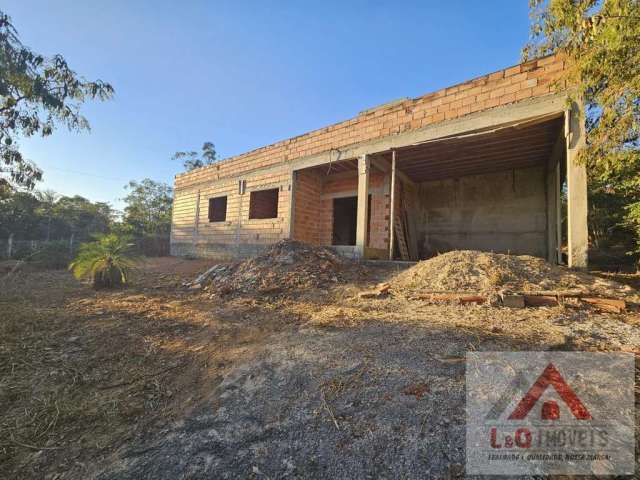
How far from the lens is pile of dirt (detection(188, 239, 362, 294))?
550 cm

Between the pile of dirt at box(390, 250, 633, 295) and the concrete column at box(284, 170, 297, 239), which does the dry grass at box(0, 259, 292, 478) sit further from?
the concrete column at box(284, 170, 297, 239)

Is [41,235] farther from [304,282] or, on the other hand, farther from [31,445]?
[31,445]

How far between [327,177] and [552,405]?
9.30 metres

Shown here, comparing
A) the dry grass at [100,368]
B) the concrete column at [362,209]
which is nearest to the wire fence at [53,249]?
the dry grass at [100,368]

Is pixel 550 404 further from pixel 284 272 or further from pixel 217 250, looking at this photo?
pixel 217 250

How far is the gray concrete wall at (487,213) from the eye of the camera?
8734mm

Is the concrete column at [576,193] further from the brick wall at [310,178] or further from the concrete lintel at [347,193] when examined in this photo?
the concrete lintel at [347,193]

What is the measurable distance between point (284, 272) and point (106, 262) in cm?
442

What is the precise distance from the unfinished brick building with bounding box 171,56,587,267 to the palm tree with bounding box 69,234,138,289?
3.95 meters

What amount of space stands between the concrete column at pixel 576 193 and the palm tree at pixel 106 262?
9358mm

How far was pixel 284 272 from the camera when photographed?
5836 mm

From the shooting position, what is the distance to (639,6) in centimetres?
280

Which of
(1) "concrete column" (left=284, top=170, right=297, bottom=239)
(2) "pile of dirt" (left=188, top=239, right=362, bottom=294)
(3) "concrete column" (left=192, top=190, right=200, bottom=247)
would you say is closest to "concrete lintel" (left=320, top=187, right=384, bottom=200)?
(1) "concrete column" (left=284, top=170, right=297, bottom=239)

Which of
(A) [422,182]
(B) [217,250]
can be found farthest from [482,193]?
(B) [217,250]
